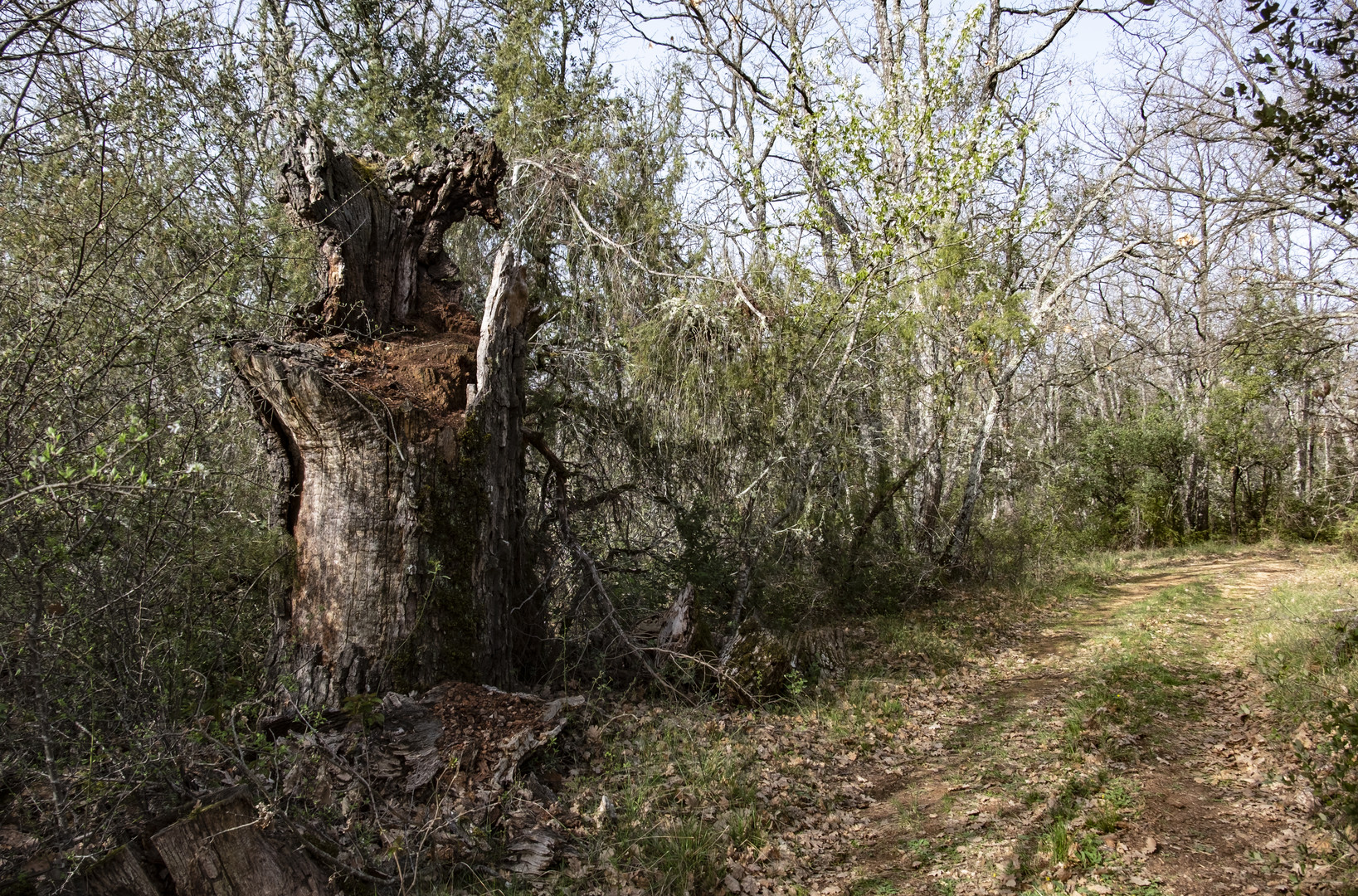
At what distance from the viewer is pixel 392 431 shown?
178 inches

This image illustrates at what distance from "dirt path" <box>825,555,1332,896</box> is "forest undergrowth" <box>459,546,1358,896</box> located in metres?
0.02

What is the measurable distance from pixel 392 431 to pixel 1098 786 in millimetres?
4735

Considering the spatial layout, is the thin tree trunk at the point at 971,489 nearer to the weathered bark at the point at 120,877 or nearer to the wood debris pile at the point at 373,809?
the wood debris pile at the point at 373,809

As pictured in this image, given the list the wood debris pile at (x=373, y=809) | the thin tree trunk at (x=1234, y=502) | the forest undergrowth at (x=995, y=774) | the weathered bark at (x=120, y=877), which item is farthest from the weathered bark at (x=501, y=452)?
the thin tree trunk at (x=1234, y=502)

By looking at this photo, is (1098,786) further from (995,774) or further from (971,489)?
(971,489)

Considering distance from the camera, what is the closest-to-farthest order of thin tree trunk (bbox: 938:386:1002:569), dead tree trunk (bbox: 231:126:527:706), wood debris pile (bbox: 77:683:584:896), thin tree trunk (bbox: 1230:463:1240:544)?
wood debris pile (bbox: 77:683:584:896) → dead tree trunk (bbox: 231:126:527:706) → thin tree trunk (bbox: 938:386:1002:569) → thin tree trunk (bbox: 1230:463:1240:544)

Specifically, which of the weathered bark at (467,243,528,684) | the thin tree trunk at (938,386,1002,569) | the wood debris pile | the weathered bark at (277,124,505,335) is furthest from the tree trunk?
the weathered bark at (277,124,505,335)

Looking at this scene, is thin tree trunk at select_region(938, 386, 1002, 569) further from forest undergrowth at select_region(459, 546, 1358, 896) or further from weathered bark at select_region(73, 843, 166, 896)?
weathered bark at select_region(73, 843, 166, 896)

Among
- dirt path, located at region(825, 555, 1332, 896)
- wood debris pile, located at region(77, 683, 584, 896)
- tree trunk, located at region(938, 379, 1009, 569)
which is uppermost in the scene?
tree trunk, located at region(938, 379, 1009, 569)

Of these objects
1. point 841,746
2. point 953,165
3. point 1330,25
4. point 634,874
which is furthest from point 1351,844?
point 953,165

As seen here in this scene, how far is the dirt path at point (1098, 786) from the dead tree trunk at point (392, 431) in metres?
2.71

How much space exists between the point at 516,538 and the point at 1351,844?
5.01m

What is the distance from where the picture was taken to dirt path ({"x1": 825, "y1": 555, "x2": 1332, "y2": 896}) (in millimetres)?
3674

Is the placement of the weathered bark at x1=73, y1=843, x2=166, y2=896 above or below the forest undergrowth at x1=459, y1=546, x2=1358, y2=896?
above
